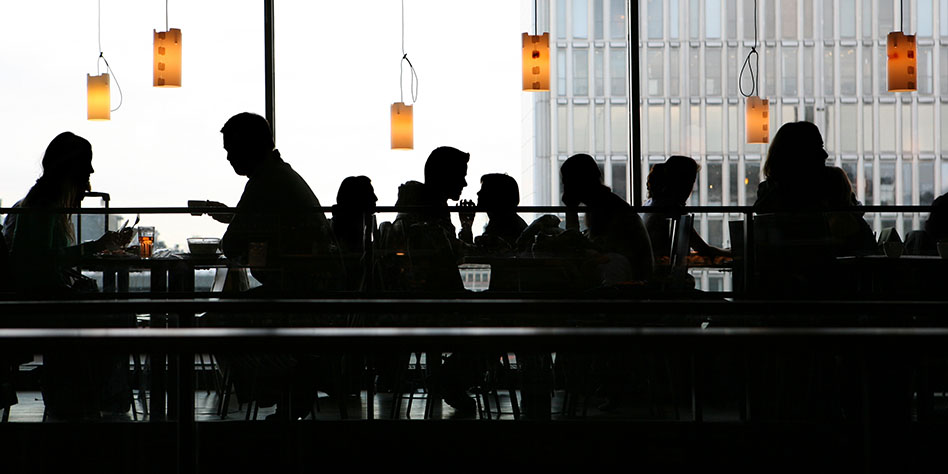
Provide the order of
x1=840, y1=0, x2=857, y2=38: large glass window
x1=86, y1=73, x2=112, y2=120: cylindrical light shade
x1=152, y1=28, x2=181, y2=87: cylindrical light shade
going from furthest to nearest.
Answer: x1=840, y1=0, x2=857, y2=38: large glass window
x1=86, y1=73, x2=112, y2=120: cylindrical light shade
x1=152, y1=28, x2=181, y2=87: cylindrical light shade

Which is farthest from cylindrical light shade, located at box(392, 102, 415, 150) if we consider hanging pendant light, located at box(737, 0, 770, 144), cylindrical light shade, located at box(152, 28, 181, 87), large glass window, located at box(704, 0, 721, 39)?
large glass window, located at box(704, 0, 721, 39)

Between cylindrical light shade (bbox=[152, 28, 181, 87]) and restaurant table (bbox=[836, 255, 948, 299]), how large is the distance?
3955mm

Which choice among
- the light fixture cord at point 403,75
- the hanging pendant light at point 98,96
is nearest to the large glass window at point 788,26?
the light fixture cord at point 403,75

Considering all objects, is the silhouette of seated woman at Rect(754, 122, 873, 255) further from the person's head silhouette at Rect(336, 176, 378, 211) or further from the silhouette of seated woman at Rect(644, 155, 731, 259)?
the person's head silhouette at Rect(336, 176, 378, 211)

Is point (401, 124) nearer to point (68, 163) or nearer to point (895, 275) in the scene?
point (68, 163)

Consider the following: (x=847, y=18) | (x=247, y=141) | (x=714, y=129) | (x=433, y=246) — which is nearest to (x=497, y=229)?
(x=433, y=246)

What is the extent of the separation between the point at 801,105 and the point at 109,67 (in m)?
27.7

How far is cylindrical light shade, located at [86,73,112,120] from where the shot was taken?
609 centimetres

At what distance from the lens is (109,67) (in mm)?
6449

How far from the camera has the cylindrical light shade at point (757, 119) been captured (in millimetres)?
7129

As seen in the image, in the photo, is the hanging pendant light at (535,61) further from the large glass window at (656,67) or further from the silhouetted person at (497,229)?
the large glass window at (656,67)

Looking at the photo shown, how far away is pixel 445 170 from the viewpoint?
4.11 m

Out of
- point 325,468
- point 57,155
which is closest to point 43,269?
point 57,155

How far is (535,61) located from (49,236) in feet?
10.2
